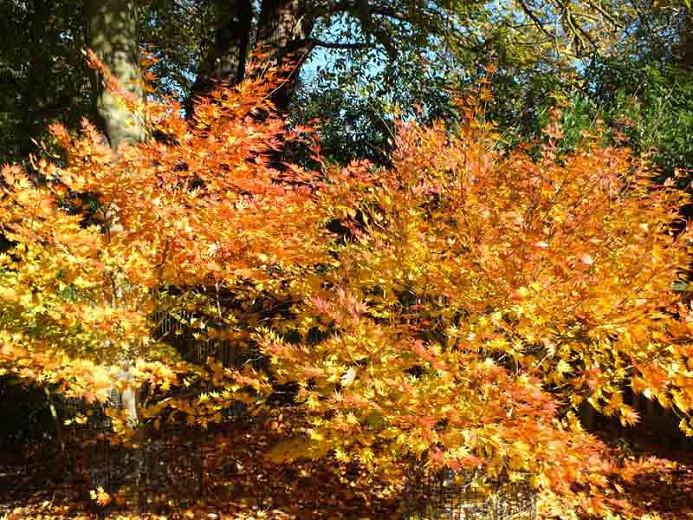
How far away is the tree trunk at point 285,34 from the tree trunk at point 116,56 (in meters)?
2.38

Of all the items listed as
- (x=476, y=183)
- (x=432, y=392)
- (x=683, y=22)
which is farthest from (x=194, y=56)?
(x=683, y=22)

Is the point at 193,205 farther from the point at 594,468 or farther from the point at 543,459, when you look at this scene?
the point at 594,468

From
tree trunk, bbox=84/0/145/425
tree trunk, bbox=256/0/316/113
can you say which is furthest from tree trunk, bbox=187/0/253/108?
tree trunk, bbox=84/0/145/425

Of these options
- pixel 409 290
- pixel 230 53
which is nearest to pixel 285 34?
pixel 230 53

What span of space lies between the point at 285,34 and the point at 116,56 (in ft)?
9.60

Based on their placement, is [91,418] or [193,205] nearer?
[193,205]

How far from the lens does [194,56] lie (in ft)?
39.8

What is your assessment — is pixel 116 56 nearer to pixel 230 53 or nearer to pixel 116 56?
pixel 116 56

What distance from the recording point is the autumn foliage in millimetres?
3139

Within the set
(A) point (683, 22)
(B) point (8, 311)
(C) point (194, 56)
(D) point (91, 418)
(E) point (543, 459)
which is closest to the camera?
→ (E) point (543, 459)

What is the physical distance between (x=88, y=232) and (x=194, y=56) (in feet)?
29.3

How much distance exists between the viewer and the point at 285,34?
7.67m

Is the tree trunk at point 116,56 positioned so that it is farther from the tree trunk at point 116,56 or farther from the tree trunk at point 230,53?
the tree trunk at point 230,53

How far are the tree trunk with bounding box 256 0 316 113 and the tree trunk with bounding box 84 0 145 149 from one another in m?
2.38
